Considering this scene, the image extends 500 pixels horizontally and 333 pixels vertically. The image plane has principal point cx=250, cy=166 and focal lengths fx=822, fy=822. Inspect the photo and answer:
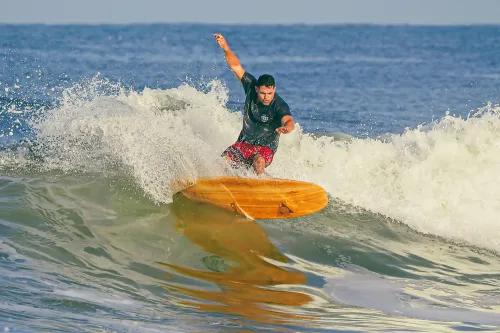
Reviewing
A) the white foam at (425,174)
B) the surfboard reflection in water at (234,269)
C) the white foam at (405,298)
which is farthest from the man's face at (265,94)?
the white foam at (405,298)

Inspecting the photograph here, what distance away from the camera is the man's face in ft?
32.4

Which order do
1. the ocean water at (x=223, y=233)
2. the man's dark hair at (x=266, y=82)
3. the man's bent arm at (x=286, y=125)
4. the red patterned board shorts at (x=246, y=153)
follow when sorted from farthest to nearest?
1. the red patterned board shorts at (x=246, y=153)
2. the man's dark hair at (x=266, y=82)
3. the man's bent arm at (x=286, y=125)
4. the ocean water at (x=223, y=233)

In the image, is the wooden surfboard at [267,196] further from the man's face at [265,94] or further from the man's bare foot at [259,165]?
the man's face at [265,94]

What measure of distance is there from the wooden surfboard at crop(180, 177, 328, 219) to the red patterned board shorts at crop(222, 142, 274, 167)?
0.34m

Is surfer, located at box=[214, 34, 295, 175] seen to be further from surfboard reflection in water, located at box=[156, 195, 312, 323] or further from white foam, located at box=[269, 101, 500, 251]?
white foam, located at box=[269, 101, 500, 251]

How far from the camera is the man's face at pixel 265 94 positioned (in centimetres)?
989

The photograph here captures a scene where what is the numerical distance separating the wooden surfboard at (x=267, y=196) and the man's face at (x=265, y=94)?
3.16ft

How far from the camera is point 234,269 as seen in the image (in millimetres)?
8773

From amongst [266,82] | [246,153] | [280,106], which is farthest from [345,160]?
[266,82]

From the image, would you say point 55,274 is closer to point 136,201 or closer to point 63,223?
point 63,223

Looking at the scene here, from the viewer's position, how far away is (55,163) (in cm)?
1195

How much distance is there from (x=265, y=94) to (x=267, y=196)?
1.23 metres

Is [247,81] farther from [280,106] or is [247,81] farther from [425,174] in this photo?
[425,174]

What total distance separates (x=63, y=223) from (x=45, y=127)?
3733 mm
